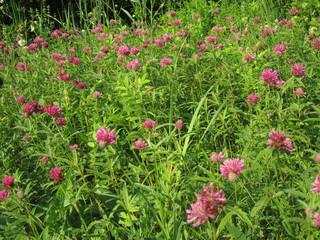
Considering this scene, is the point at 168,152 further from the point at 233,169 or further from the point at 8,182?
the point at 8,182

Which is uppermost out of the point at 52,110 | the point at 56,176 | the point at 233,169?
the point at 233,169

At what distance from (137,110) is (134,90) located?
0.76 feet

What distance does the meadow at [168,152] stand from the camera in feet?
4.75

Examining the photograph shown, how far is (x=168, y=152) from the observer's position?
1.71 metres

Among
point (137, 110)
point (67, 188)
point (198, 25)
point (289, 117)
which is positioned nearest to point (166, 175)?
point (67, 188)

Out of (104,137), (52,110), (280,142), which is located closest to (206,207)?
(280,142)

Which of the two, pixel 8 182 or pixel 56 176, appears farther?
pixel 56 176

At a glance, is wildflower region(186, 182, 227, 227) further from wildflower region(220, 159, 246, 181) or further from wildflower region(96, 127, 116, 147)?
wildflower region(96, 127, 116, 147)

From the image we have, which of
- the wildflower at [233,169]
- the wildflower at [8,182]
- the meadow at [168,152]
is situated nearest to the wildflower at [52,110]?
the meadow at [168,152]

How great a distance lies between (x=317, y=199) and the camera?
A: 1329mm

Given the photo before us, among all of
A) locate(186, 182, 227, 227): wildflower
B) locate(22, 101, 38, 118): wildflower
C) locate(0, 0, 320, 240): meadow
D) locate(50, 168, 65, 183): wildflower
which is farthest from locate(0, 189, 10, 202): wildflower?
locate(186, 182, 227, 227): wildflower

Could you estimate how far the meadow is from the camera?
1.45 m

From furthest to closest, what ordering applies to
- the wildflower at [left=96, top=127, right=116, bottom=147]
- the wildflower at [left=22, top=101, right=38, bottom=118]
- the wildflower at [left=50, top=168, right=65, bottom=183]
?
the wildflower at [left=22, top=101, right=38, bottom=118]
the wildflower at [left=50, top=168, right=65, bottom=183]
the wildflower at [left=96, top=127, right=116, bottom=147]

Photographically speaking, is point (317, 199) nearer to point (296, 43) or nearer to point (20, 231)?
point (20, 231)
